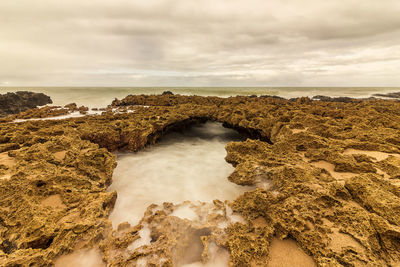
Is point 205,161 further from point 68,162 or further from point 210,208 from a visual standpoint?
point 68,162

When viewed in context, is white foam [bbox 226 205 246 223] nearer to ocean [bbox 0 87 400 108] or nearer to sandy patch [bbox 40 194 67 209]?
sandy patch [bbox 40 194 67 209]

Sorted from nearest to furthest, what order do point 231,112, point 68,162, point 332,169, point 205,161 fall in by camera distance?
point 332,169 < point 68,162 < point 205,161 < point 231,112

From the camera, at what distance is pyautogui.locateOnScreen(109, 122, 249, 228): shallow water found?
4812mm

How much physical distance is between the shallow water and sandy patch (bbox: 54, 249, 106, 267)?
139cm

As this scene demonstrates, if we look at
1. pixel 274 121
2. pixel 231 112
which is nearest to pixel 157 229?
pixel 274 121

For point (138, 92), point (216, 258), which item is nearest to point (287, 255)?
point (216, 258)

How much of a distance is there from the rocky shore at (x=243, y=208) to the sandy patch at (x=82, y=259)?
7 cm

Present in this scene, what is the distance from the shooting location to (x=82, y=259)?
96.6 inches

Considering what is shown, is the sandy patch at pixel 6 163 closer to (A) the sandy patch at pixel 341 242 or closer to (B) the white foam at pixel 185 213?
(B) the white foam at pixel 185 213

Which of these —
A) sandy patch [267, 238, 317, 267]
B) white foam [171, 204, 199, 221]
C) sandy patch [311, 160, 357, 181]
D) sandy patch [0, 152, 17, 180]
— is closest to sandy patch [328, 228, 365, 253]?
sandy patch [267, 238, 317, 267]

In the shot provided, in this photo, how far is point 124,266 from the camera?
2377 millimetres

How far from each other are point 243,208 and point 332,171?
206 centimetres

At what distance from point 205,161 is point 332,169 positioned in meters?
4.81

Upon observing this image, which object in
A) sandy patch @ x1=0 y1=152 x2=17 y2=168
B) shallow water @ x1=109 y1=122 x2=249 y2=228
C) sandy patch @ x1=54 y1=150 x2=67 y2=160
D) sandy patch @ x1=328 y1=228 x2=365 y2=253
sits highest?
sandy patch @ x1=0 y1=152 x2=17 y2=168
